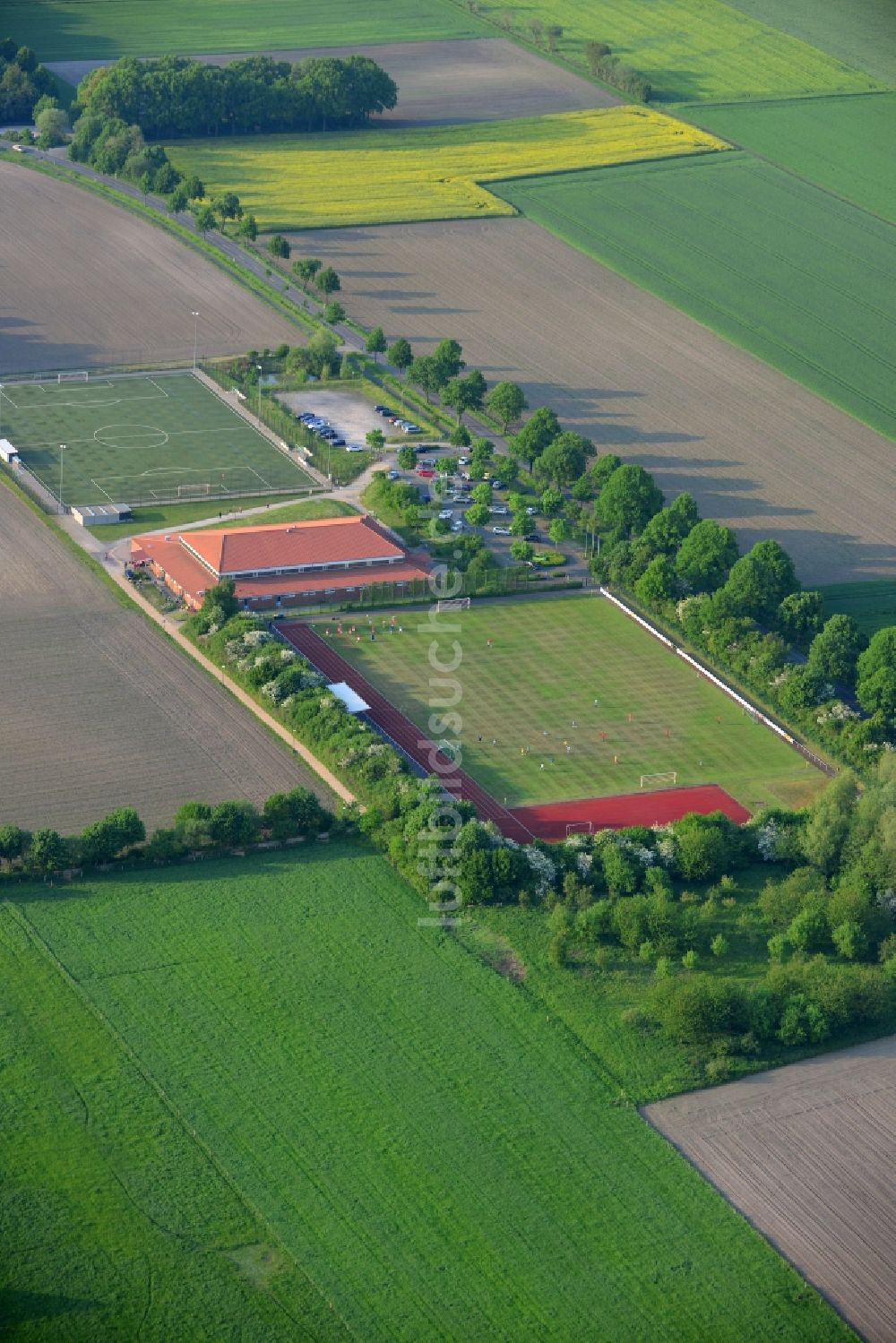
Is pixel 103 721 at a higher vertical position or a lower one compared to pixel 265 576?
lower

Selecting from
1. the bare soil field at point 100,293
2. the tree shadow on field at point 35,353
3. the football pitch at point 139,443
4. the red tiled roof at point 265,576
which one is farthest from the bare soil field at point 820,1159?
the bare soil field at point 100,293

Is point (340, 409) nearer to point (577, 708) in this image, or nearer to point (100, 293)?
point (100, 293)

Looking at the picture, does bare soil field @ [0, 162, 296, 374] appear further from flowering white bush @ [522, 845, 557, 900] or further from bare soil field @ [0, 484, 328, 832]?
flowering white bush @ [522, 845, 557, 900]

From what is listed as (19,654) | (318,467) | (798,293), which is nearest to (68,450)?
(318,467)

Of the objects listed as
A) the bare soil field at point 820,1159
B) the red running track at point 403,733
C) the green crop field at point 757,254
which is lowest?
the bare soil field at point 820,1159

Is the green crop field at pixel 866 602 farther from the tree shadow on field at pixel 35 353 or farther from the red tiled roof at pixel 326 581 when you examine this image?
the tree shadow on field at pixel 35 353

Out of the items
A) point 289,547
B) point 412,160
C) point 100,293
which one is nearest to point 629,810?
point 289,547

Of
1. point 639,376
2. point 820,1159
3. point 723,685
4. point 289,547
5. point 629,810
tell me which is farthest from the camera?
point 639,376
